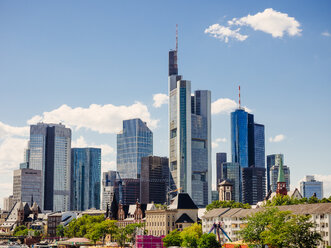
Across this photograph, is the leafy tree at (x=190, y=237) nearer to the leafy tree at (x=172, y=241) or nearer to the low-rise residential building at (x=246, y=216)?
the leafy tree at (x=172, y=241)

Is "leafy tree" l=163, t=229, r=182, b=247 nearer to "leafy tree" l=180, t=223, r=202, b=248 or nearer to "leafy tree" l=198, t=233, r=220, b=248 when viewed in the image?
"leafy tree" l=180, t=223, r=202, b=248

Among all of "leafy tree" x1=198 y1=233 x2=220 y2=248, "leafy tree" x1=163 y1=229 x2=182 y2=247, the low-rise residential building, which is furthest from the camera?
"leafy tree" x1=163 y1=229 x2=182 y2=247

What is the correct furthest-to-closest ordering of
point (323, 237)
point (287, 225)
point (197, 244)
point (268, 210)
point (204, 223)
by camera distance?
point (204, 223)
point (197, 244)
point (268, 210)
point (323, 237)
point (287, 225)

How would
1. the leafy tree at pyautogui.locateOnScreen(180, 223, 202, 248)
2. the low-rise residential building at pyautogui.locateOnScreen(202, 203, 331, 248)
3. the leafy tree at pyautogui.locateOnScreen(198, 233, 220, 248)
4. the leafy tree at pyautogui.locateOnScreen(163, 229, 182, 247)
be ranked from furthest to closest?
the leafy tree at pyautogui.locateOnScreen(163, 229, 182, 247) → the leafy tree at pyautogui.locateOnScreen(180, 223, 202, 248) → the leafy tree at pyautogui.locateOnScreen(198, 233, 220, 248) → the low-rise residential building at pyautogui.locateOnScreen(202, 203, 331, 248)

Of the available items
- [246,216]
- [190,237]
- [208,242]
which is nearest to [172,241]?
[190,237]

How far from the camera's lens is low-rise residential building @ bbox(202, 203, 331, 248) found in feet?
428

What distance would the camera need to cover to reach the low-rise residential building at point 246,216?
428 feet

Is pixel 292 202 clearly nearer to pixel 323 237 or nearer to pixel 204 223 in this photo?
pixel 204 223

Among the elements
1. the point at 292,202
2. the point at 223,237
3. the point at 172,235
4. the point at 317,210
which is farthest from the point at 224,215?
the point at 317,210

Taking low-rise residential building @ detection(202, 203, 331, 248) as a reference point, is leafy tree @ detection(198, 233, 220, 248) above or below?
below

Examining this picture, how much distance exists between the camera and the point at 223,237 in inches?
6781

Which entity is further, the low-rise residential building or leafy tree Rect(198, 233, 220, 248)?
leafy tree Rect(198, 233, 220, 248)

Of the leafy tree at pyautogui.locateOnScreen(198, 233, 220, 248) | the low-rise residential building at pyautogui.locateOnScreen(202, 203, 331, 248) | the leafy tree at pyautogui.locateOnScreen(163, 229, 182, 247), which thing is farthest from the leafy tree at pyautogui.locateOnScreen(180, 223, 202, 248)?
the low-rise residential building at pyautogui.locateOnScreen(202, 203, 331, 248)

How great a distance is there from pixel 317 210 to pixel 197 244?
38661 mm
